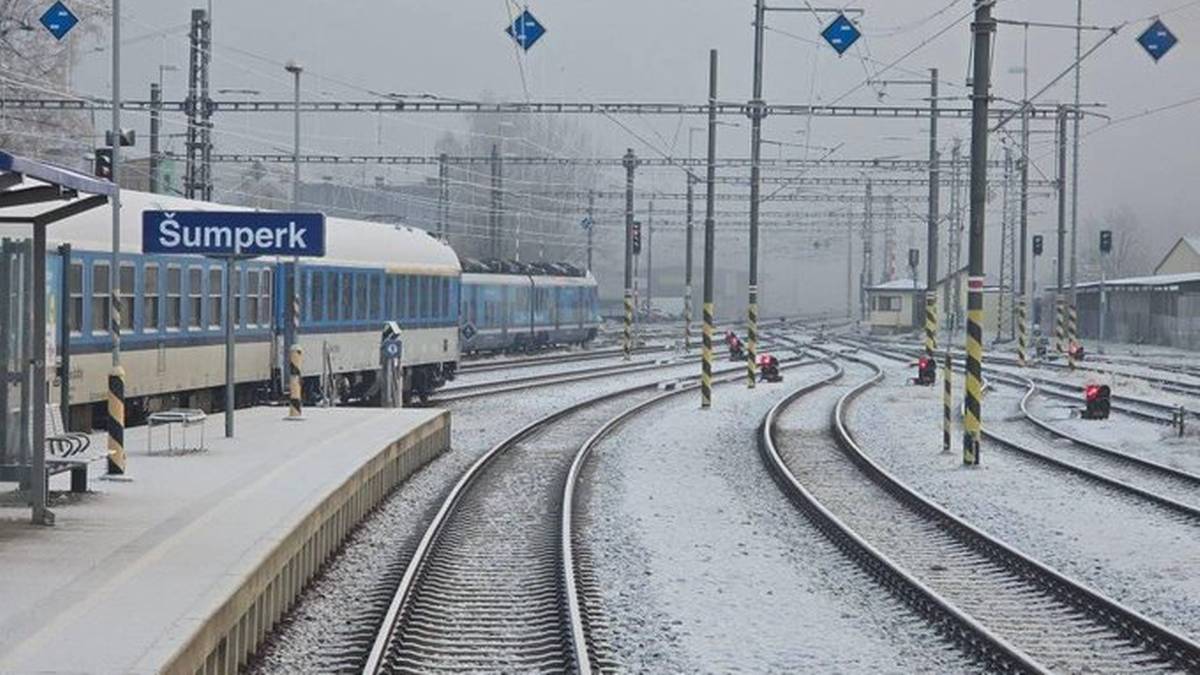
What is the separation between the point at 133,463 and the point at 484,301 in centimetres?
3453

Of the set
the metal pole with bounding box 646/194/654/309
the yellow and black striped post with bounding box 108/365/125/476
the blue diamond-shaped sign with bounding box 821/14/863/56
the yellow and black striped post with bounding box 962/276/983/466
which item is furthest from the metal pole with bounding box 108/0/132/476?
the metal pole with bounding box 646/194/654/309

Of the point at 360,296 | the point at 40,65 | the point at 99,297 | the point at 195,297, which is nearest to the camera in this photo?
the point at 99,297

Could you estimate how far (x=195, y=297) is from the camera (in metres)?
23.8

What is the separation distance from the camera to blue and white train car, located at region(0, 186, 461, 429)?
20.2 metres

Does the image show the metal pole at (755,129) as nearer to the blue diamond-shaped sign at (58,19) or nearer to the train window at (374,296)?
the train window at (374,296)

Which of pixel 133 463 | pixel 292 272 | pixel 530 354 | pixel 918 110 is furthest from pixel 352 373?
pixel 530 354

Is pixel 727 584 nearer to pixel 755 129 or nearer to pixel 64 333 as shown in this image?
pixel 64 333

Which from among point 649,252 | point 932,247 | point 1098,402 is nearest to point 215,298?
point 1098,402

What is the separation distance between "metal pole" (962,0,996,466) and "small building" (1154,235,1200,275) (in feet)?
239

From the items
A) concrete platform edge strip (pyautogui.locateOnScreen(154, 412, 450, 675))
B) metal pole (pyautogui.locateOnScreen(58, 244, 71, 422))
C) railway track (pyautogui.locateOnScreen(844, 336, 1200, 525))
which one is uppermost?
metal pole (pyautogui.locateOnScreen(58, 244, 71, 422))

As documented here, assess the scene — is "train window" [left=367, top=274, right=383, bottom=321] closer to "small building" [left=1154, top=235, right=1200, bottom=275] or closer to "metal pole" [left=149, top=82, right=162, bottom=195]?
"metal pole" [left=149, top=82, right=162, bottom=195]

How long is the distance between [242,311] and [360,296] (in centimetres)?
499

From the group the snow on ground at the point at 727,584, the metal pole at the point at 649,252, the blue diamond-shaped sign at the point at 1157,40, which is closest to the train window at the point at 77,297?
the snow on ground at the point at 727,584

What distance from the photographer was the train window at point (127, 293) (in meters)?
21.3
